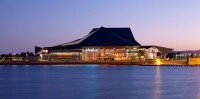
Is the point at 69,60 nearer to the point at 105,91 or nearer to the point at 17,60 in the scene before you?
the point at 17,60

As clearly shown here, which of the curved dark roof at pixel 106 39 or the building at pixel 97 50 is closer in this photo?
the building at pixel 97 50

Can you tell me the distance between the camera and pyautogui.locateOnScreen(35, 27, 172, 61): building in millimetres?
98000

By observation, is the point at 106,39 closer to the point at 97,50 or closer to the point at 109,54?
the point at 97,50

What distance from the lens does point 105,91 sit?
94.7 feet

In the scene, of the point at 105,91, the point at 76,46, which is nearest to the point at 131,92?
the point at 105,91

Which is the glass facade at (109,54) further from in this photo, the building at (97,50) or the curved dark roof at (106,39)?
the curved dark roof at (106,39)

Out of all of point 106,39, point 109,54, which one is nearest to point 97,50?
point 109,54

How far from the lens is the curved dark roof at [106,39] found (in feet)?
327

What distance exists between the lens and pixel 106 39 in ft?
340

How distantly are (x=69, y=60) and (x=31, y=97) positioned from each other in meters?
75.0

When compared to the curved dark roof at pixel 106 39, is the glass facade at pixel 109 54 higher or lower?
lower

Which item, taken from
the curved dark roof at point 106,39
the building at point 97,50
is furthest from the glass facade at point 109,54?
the curved dark roof at point 106,39

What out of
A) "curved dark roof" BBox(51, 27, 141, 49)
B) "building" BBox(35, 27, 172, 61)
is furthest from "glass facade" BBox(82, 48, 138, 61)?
"curved dark roof" BBox(51, 27, 141, 49)

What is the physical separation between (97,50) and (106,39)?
4.79 meters
